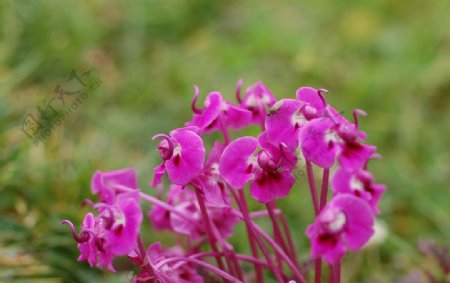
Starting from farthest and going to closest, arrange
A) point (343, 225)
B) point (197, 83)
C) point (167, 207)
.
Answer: point (197, 83) < point (167, 207) < point (343, 225)

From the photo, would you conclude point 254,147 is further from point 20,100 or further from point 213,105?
point 20,100

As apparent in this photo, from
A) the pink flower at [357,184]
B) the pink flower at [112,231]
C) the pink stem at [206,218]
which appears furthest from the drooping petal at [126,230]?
the pink flower at [357,184]

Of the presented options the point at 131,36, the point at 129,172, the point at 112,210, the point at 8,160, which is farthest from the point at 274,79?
the point at 112,210

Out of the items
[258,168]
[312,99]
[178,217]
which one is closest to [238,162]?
[258,168]

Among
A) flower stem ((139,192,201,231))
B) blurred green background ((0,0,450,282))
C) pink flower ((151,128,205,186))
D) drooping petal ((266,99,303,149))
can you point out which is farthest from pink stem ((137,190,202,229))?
blurred green background ((0,0,450,282))

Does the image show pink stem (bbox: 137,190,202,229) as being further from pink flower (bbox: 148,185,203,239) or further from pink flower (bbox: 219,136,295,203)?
pink flower (bbox: 219,136,295,203)

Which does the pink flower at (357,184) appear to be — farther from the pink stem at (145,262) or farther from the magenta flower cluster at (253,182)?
the pink stem at (145,262)

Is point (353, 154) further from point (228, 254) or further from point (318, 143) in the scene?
point (228, 254)
